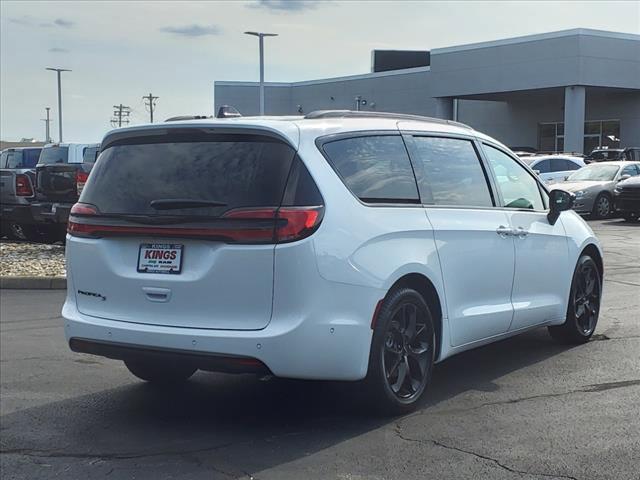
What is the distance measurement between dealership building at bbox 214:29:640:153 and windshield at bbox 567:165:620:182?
52.8 feet

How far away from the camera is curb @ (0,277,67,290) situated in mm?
11657

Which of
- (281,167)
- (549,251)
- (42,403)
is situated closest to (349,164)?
(281,167)

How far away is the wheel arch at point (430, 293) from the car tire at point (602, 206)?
18.1 meters

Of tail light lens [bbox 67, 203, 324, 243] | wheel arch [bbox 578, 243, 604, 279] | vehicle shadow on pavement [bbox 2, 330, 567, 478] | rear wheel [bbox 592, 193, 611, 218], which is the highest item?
tail light lens [bbox 67, 203, 324, 243]

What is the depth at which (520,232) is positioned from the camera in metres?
6.29

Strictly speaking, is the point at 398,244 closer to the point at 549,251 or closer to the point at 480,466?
the point at 480,466

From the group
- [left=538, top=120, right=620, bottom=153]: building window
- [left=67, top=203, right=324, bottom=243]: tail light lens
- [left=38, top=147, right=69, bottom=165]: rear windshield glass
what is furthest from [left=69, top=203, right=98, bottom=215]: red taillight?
[left=538, top=120, right=620, bottom=153]: building window

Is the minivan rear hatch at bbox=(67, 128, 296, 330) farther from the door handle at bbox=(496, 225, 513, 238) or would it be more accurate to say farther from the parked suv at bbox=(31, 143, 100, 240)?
the parked suv at bbox=(31, 143, 100, 240)

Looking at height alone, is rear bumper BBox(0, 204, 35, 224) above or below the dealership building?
below

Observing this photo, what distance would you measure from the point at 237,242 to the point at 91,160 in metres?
14.2

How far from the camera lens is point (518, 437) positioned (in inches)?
188

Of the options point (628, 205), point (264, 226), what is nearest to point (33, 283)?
point (264, 226)

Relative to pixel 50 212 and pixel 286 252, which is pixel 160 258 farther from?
pixel 50 212

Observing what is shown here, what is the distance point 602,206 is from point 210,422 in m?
19.2
